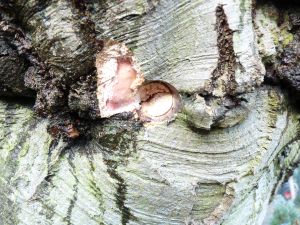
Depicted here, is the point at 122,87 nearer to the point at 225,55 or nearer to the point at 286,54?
the point at 225,55

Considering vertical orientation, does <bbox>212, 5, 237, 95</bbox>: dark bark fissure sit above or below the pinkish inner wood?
above

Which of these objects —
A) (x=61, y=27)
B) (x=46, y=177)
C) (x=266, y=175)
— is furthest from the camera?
(x=266, y=175)

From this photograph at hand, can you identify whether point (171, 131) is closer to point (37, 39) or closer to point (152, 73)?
point (152, 73)

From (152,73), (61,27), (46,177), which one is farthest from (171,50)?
(46,177)

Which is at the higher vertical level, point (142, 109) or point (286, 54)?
point (286, 54)

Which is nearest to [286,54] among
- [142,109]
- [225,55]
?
[225,55]

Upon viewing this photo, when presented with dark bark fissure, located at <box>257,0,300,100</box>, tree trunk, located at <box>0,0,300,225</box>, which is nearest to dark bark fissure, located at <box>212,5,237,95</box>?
tree trunk, located at <box>0,0,300,225</box>

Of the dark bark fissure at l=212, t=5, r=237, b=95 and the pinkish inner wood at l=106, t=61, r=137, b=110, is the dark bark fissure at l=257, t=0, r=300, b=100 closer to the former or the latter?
the dark bark fissure at l=212, t=5, r=237, b=95

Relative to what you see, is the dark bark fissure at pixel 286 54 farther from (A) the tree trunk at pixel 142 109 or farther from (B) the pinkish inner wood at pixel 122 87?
(B) the pinkish inner wood at pixel 122 87
